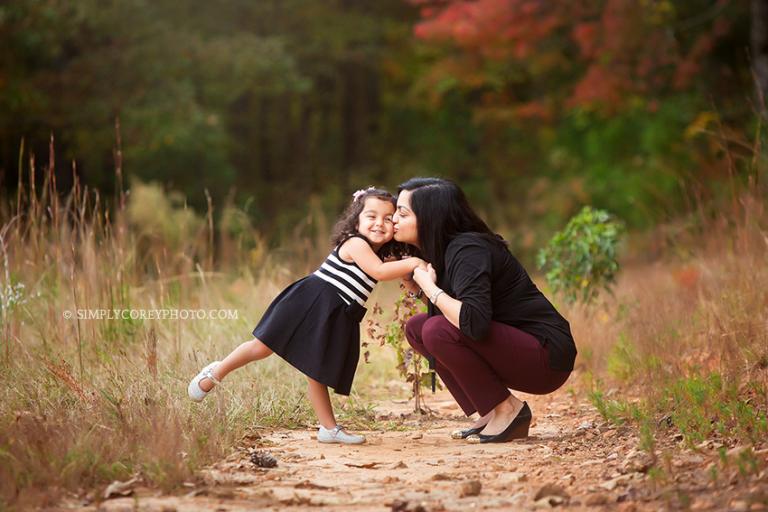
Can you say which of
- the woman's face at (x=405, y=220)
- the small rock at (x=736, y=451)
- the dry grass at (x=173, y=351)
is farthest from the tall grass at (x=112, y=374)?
the small rock at (x=736, y=451)

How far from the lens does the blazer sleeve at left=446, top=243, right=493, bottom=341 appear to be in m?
3.94

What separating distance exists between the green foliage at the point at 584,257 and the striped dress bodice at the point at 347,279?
8.86 ft

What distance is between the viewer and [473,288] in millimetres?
3973

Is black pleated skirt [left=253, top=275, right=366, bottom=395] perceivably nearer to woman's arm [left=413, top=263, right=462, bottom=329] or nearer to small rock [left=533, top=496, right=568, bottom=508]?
woman's arm [left=413, top=263, right=462, bottom=329]

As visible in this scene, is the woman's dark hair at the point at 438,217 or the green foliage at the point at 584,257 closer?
the woman's dark hair at the point at 438,217

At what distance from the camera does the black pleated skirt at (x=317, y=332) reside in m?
4.22

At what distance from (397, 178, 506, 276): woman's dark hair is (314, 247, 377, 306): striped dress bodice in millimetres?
302

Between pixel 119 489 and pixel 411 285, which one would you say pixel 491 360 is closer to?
pixel 411 285

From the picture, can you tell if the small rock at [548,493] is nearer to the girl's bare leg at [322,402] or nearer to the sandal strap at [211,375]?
the girl's bare leg at [322,402]

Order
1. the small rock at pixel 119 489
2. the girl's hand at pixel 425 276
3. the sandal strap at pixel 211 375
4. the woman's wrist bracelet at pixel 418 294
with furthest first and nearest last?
the woman's wrist bracelet at pixel 418 294 < the sandal strap at pixel 211 375 < the girl's hand at pixel 425 276 < the small rock at pixel 119 489

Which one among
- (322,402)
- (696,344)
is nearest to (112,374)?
(322,402)

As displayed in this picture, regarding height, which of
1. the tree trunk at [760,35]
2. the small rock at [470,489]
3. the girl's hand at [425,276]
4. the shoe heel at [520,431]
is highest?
the tree trunk at [760,35]

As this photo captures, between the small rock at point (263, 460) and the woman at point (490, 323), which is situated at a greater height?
the woman at point (490, 323)

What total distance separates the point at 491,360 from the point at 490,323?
0.21 meters
